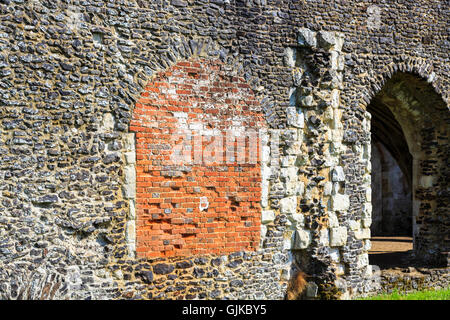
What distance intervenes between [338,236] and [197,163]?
2.56m

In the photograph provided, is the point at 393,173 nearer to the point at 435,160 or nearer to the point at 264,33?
the point at 435,160

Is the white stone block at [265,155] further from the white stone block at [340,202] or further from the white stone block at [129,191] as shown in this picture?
the white stone block at [129,191]

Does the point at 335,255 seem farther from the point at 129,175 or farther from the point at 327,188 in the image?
the point at 129,175

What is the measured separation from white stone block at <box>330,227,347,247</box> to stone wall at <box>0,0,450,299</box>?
2 centimetres

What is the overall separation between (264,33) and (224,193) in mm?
2400

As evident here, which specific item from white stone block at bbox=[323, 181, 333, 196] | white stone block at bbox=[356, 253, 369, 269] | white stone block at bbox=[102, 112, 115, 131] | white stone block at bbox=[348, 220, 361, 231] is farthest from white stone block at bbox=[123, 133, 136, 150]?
white stone block at bbox=[356, 253, 369, 269]

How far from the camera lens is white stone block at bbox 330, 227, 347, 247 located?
710 cm

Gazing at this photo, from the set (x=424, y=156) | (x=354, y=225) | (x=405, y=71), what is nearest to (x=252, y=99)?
(x=354, y=225)

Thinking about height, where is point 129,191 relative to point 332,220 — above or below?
above

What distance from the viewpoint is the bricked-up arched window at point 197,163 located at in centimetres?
594

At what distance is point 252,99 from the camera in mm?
6676

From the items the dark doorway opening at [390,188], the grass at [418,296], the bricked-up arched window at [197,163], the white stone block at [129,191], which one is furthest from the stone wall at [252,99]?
the dark doorway opening at [390,188]

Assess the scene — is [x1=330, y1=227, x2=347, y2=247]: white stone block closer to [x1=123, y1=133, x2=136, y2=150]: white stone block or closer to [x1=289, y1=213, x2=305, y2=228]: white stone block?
[x1=289, y1=213, x2=305, y2=228]: white stone block

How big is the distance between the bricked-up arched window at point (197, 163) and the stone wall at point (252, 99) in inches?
4.9
